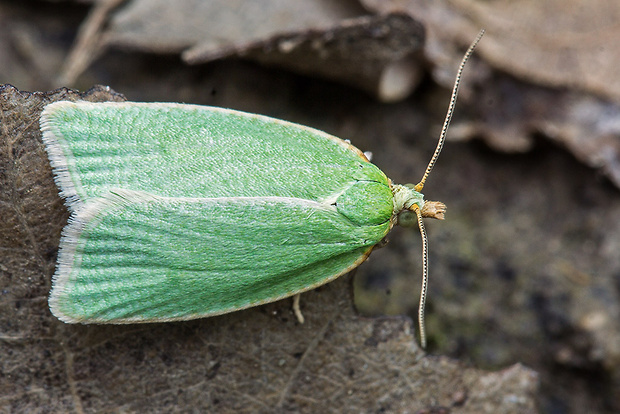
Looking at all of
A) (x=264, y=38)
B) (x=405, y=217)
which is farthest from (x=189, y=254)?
(x=264, y=38)

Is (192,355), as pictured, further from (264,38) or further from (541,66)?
(541,66)

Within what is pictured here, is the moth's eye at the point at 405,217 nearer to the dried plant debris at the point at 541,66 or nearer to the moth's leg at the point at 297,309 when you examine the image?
the moth's leg at the point at 297,309

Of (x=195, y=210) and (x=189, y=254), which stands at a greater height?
(x=195, y=210)

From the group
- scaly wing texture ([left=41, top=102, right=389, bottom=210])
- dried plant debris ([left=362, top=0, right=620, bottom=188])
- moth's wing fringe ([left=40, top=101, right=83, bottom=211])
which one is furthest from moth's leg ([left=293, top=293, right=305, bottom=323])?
dried plant debris ([left=362, top=0, right=620, bottom=188])

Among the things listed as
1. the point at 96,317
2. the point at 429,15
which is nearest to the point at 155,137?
the point at 96,317

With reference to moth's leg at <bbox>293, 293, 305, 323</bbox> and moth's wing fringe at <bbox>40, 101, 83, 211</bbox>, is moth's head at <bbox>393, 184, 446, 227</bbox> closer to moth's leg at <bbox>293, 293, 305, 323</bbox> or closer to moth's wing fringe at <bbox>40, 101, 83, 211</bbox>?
moth's leg at <bbox>293, 293, 305, 323</bbox>

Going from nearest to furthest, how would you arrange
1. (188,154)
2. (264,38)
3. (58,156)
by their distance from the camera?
(58,156), (188,154), (264,38)
